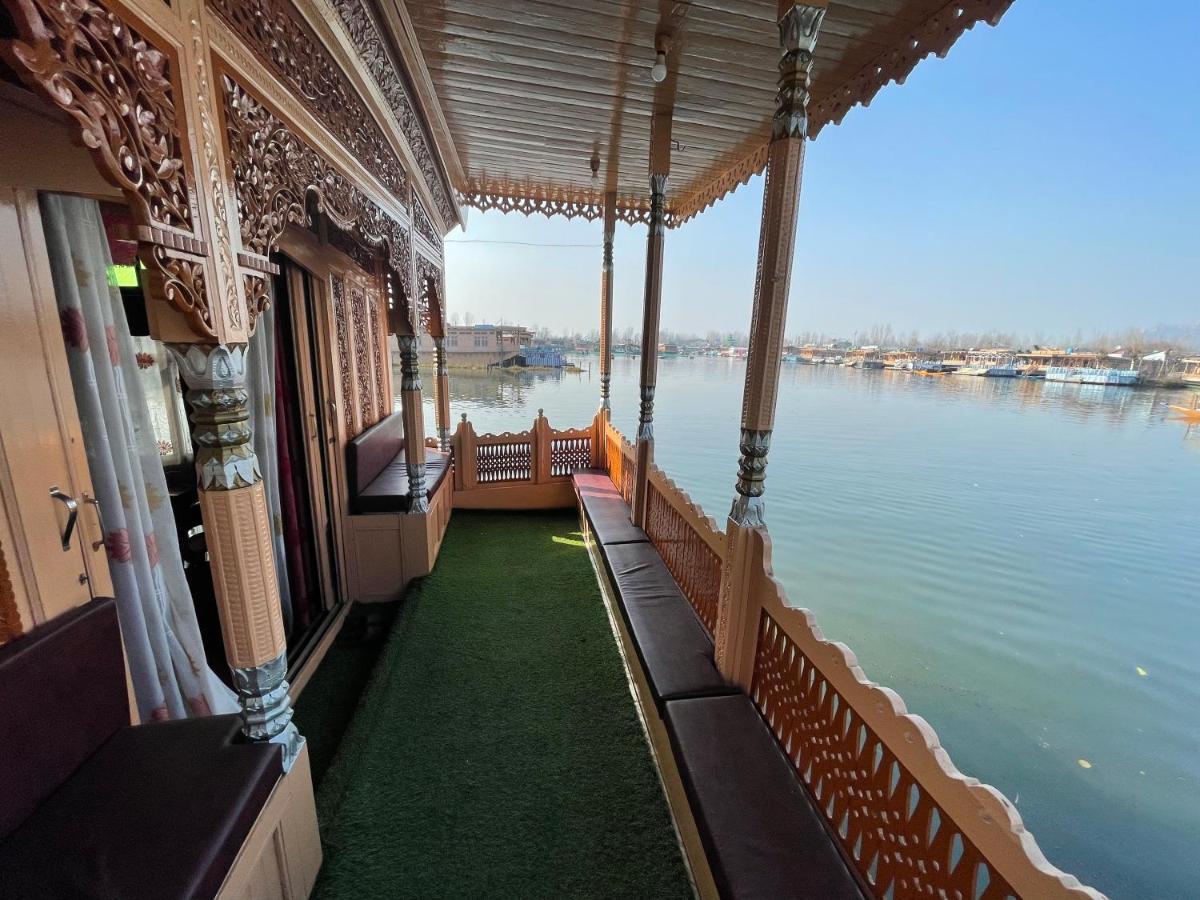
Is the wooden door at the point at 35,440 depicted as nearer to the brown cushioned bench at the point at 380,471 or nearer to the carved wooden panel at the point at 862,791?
the brown cushioned bench at the point at 380,471

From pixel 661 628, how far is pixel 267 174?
7.85 feet

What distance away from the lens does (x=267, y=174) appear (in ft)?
4.17

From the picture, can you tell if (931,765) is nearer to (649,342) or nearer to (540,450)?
(649,342)

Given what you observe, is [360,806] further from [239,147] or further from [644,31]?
[644,31]

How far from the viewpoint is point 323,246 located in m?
3.17

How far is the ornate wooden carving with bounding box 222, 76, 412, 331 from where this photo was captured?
1.16 m

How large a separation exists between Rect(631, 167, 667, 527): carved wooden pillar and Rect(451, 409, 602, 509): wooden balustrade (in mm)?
1617

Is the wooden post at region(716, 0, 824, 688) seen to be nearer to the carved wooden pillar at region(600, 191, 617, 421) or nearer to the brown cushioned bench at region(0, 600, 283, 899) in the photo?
the brown cushioned bench at region(0, 600, 283, 899)

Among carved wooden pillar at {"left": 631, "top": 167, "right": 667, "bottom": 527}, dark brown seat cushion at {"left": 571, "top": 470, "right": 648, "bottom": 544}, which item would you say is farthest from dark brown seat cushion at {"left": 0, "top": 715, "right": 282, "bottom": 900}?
carved wooden pillar at {"left": 631, "top": 167, "right": 667, "bottom": 527}

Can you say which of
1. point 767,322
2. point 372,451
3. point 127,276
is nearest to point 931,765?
point 767,322

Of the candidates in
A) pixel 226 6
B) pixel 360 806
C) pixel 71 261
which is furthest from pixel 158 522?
pixel 226 6

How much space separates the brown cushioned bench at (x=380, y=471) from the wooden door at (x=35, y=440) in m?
2.12

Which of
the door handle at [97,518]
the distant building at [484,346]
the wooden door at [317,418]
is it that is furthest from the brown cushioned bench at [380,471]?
the distant building at [484,346]

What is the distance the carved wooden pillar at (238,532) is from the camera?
118 centimetres
